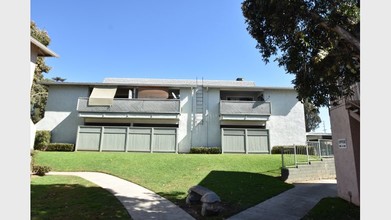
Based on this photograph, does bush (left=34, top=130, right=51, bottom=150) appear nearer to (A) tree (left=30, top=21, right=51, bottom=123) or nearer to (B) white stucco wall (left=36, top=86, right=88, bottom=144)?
(B) white stucco wall (left=36, top=86, right=88, bottom=144)

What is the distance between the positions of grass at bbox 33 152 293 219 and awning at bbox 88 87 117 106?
18.9 ft

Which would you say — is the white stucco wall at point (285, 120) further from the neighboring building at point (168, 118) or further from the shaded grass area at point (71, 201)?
the shaded grass area at point (71, 201)

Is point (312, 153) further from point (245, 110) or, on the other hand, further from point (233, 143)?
point (245, 110)

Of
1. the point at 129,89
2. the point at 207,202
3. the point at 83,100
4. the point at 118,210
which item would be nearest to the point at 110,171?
the point at 118,210

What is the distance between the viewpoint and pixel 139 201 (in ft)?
32.0

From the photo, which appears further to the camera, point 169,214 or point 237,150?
point 237,150

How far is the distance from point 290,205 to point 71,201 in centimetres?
792

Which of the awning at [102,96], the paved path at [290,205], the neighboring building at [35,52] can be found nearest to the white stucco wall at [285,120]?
the paved path at [290,205]

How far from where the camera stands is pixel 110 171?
15609mm

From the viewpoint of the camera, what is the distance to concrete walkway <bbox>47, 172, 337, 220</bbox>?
27.0ft

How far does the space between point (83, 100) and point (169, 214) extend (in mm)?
18625

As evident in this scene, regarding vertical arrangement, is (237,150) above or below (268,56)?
below

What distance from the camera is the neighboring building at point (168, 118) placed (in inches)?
889
